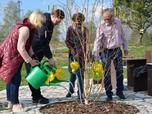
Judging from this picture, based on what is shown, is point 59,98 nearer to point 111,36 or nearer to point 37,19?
point 111,36

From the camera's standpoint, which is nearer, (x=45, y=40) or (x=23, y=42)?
(x=23, y=42)

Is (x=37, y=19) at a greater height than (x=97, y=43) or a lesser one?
greater

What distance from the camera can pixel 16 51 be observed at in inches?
254

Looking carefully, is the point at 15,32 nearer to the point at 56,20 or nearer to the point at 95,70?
the point at 56,20

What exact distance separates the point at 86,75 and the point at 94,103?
0.47m

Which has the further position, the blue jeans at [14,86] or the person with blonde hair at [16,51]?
the blue jeans at [14,86]

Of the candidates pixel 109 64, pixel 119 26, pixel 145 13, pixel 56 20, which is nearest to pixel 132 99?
pixel 109 64

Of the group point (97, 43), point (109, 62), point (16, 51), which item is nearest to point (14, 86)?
point (16, 51)

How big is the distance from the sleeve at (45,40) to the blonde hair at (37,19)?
55 centimetres

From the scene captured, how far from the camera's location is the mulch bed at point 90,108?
250 inches

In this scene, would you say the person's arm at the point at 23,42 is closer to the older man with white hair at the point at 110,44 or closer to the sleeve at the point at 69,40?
the sleeve at the point at 69,40

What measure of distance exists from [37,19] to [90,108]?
1545mm

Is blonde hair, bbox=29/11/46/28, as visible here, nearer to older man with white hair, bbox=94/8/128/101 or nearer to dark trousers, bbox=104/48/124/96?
older man with white hair, bbox=94/8/128/101

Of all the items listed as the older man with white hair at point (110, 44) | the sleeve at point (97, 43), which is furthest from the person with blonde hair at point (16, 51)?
the older man with white hair at point (110, 44)
